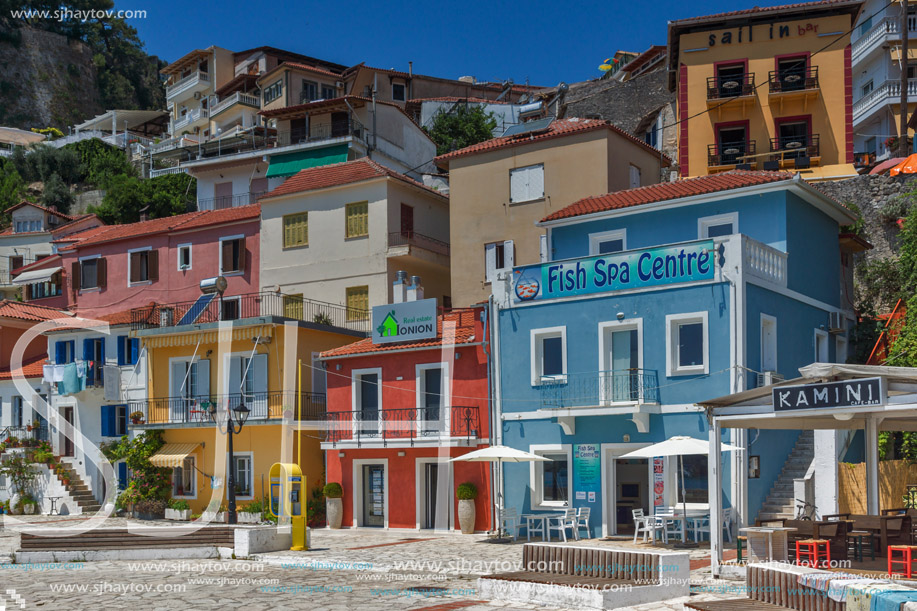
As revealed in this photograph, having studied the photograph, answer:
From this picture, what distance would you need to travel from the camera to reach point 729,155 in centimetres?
4156

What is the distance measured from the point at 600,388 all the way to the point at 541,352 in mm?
2407

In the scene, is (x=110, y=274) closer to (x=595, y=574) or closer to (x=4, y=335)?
(x=4, y=335)

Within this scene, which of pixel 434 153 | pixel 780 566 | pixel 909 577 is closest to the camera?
pixel 780 566

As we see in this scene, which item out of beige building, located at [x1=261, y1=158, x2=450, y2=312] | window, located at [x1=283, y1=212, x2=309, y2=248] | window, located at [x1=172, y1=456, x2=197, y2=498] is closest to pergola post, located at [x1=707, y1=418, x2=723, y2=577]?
beige building, located at [x1=261, y1=158, x2=450, y2=312]

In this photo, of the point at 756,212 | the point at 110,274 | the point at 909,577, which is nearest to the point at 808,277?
the point at 756,212

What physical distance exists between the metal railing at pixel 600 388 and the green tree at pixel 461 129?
34496 millimetres

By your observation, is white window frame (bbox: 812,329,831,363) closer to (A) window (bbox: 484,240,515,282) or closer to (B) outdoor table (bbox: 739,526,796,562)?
(A) window (bbox: 484,240,515,282)

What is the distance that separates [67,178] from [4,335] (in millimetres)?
38147

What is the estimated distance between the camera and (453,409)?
28.0 m

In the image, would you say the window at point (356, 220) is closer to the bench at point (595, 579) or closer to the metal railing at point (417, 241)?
the metal railing at point (417, 241)

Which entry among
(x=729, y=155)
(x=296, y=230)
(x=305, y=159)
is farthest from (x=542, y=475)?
(x=305, y=159)

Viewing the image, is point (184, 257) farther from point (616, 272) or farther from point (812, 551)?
point (812, 551)

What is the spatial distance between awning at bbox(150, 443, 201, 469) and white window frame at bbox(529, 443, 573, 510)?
529 inches

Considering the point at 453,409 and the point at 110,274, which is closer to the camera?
the point at 453,409
